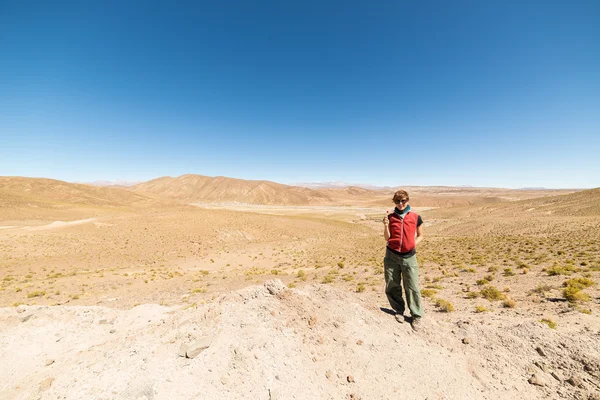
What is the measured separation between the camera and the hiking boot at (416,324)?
4.62 meters

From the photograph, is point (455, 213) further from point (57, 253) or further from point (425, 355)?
point (57, 253)

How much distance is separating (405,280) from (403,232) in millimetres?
1000

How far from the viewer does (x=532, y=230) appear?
2861cm

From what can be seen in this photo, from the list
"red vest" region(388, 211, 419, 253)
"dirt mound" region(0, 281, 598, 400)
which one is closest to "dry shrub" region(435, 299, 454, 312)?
"dirt mound" region(0, 281, 598, 400)

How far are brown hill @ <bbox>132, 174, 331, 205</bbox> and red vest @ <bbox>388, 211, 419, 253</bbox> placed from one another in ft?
492

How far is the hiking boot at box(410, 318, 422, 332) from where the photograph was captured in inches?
182

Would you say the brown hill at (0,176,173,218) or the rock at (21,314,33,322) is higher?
the brown hill at (0,176,173,218)

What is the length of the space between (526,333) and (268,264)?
62.2 feet

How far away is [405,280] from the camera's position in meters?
4.83

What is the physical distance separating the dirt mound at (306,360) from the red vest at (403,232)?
4.90ft

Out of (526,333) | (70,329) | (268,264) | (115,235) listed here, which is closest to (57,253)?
(115,235)

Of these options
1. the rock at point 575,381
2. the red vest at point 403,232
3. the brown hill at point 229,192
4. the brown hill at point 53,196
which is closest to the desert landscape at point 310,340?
the rock at point 575,381

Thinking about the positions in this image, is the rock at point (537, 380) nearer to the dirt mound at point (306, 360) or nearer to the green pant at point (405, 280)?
the dirt mound at point (306, 360)

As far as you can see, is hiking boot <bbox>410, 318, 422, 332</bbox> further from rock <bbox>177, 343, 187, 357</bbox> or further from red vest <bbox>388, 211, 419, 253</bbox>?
rock <bbox>177, 343, 187, 357</bbox>
